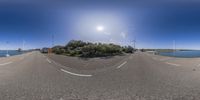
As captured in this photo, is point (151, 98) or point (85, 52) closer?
point (151, 98)

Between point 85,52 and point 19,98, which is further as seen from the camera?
point 85,52

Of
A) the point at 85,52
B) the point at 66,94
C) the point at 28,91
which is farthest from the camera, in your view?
the point at 85,52

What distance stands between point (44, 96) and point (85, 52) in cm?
1486

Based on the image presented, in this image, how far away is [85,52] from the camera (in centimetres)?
1784

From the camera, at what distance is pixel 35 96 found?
301 cm

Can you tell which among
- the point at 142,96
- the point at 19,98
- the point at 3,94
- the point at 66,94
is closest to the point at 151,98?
the point at 142,96

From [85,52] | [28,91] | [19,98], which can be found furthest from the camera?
[85,52]

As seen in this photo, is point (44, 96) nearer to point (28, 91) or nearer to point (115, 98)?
point (28, 91)

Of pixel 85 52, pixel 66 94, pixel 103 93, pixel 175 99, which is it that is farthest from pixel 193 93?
pixel 85 52

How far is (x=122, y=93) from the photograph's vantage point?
3268 mm

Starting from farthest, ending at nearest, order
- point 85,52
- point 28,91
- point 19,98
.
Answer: point 85,52, point 28,91, point 19,98

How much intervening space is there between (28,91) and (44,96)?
0.61 meters

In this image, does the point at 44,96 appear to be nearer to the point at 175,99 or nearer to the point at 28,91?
the point at 28,91

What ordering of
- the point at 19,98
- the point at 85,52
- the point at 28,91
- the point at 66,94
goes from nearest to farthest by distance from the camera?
the point at 19,98 < the point at 66,94 < the point at 28,91 < the point at 85,52
